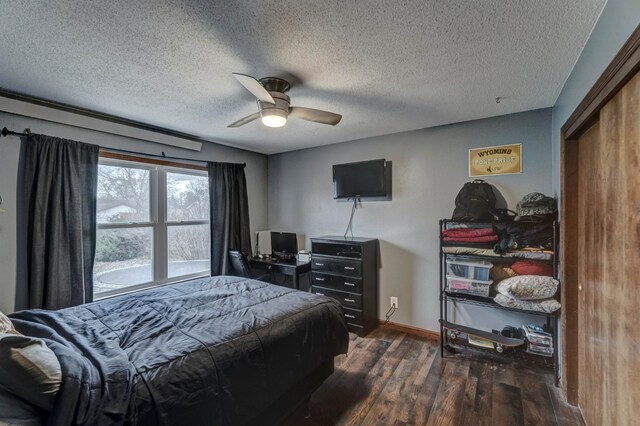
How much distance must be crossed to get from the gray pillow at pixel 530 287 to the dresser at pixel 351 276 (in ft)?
4.57

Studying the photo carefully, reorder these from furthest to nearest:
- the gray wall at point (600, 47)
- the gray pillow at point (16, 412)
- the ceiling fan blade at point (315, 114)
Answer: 1. the ceiling fan blade at point (315, 114)
2. the gray wall at point (600, 47)
3. the gray pillow at point (16, 412)

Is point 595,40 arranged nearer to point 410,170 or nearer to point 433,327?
point 410,170

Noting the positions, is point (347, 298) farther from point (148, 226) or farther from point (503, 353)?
point (148, 226)

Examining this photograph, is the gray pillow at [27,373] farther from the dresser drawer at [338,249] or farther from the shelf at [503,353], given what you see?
the shelf at [503,353]

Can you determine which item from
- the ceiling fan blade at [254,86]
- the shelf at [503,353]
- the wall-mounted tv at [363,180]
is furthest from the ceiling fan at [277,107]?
the shelf at [503,353]

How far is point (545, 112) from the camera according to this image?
2.60 m

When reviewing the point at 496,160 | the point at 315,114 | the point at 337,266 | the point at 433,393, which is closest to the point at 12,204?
the point at 315,114

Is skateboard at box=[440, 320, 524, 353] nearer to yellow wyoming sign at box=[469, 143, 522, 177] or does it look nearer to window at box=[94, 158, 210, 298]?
yellow wyoming sign at box=[469, 143, 522, 177]

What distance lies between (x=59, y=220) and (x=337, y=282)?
2748mm

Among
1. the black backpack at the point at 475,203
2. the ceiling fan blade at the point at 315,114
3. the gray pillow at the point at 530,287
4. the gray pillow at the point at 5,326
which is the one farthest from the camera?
the black backpack at the point at 475,203

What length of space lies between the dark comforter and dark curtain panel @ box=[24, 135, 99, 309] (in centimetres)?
74

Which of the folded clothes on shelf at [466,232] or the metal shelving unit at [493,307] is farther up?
the folded clothes on shelf at [466,232]

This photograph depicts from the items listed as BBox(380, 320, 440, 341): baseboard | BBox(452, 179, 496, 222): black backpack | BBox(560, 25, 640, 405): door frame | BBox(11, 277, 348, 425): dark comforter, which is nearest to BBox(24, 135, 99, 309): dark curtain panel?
BBox(11, 277, 348, 425): dark comforter

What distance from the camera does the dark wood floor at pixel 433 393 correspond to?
1909mm
